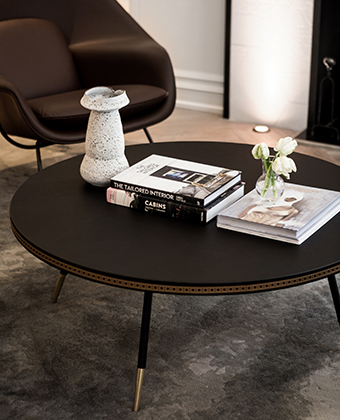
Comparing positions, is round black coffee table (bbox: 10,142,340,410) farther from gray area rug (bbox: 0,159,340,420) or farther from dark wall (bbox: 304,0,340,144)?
dark wall (bbox: 304,0,340,144)

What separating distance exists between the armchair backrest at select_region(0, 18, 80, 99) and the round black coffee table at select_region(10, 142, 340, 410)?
1.35 meters

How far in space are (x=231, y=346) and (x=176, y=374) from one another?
20 cm

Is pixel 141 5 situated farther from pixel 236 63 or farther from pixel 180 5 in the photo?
pixel 236 63

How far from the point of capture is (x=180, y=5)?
4.01 metres

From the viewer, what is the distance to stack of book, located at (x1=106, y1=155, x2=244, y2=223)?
1.56 meters

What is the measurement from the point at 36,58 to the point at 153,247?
1.96m

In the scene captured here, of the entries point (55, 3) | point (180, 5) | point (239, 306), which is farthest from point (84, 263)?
point (180, 5)

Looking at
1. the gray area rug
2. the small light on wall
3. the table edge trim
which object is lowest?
the small light on wall

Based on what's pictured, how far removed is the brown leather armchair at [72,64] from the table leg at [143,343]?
141cm

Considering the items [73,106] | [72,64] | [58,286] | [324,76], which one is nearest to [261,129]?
[324,76]

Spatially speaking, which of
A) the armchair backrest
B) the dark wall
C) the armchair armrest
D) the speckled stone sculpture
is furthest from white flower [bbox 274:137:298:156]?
the dark wall

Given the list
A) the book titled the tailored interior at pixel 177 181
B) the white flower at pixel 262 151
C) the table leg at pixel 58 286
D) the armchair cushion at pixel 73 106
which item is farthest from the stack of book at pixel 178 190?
the armchair cushion at pixel 73 106

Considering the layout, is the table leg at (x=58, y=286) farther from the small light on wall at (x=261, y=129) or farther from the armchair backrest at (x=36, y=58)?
the small light on wall at (x=261, y=129)

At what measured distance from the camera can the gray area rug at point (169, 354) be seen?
1.51 meters
